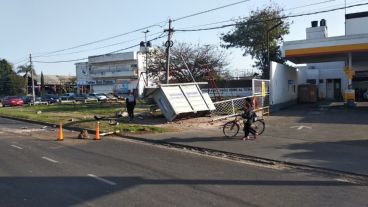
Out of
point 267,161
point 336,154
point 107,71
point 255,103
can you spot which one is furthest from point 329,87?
point 107,71

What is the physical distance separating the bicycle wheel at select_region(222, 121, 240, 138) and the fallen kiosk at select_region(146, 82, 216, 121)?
18.0 ft

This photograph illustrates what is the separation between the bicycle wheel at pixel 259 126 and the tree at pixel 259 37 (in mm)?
38789

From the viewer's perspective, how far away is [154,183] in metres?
9.95

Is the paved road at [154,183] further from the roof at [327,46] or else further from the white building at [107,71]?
the white building at [107,71]

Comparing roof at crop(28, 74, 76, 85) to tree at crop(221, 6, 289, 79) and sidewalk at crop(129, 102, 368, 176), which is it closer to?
tree at crop(221, 6, 289, 79)

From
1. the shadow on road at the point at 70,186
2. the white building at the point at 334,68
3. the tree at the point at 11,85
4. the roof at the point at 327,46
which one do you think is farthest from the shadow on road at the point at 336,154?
the tree at the point at 11,85

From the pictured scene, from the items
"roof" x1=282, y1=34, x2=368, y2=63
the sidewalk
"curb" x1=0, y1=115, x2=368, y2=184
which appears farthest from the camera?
"roof" x1=282, y1=34, x2=368, y2=63

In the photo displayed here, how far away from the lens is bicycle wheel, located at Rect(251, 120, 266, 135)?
18.7 metres

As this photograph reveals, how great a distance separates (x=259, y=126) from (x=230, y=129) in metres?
1.46

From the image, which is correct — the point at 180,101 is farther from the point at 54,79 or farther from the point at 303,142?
the point at 54,79

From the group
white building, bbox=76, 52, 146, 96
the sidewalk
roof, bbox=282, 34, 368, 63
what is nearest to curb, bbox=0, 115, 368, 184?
the sidewalk

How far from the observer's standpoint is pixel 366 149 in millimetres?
14789

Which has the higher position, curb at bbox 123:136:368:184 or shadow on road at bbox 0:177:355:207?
shadow on road at bbox 0:177:355:207

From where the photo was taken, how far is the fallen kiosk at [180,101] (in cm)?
2456
